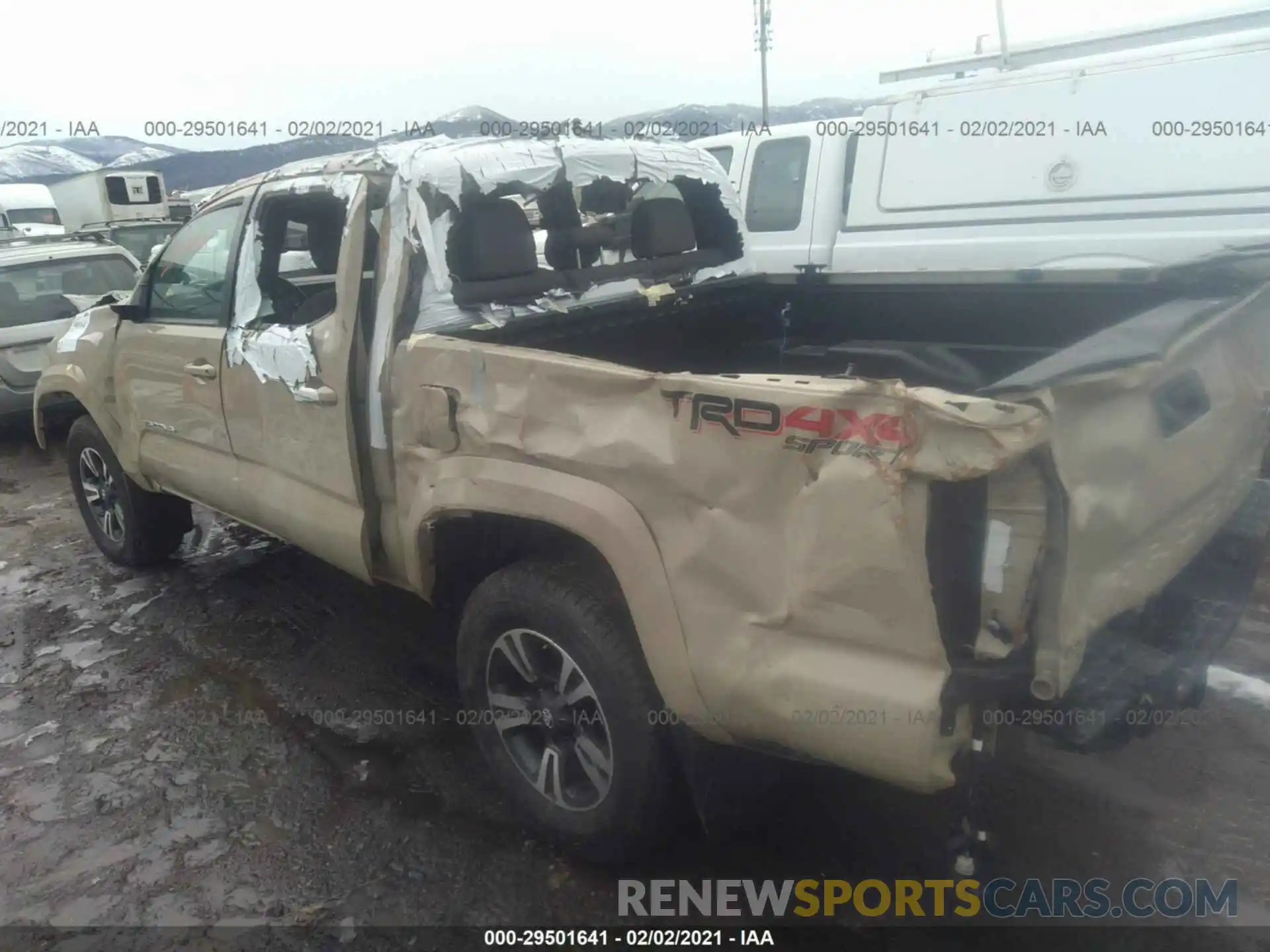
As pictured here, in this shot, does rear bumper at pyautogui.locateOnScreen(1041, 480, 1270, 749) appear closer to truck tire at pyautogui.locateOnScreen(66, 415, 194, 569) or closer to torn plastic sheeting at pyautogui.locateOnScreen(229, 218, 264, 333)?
torn plastic sheeting at pyautogui.locateOnScreen(229, 218, 264, 333)

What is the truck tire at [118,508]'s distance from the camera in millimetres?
4699

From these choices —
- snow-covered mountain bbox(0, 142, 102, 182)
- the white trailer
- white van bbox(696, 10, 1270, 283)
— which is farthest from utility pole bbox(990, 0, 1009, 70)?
snow-covered mountain bbox(0, 142, 102, 182)

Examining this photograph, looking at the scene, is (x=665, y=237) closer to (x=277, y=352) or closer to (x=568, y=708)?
(x=277, y=352)

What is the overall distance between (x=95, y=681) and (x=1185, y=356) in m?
4.04

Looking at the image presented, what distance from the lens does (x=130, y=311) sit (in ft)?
13.2

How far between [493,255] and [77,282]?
21.2 ft

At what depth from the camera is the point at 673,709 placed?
2146 mm

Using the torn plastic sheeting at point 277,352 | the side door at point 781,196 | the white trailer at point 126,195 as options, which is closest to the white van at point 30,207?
the white trailer at point 126,195

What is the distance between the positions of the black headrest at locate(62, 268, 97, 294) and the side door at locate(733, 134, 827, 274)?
5.45 m

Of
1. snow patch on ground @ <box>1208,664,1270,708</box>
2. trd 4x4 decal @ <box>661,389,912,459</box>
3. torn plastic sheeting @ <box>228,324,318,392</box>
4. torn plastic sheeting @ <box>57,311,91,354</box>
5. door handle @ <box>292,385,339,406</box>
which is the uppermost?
trd 4x4 decal @ <box>661,389,912,459</box>

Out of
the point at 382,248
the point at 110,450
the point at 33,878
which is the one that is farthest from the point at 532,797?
the point at 110,450

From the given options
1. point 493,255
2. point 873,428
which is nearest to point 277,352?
point 493,255

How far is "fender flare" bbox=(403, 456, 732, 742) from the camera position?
2.11 meters

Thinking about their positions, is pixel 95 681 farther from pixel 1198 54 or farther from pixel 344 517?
pixel 1198 54
